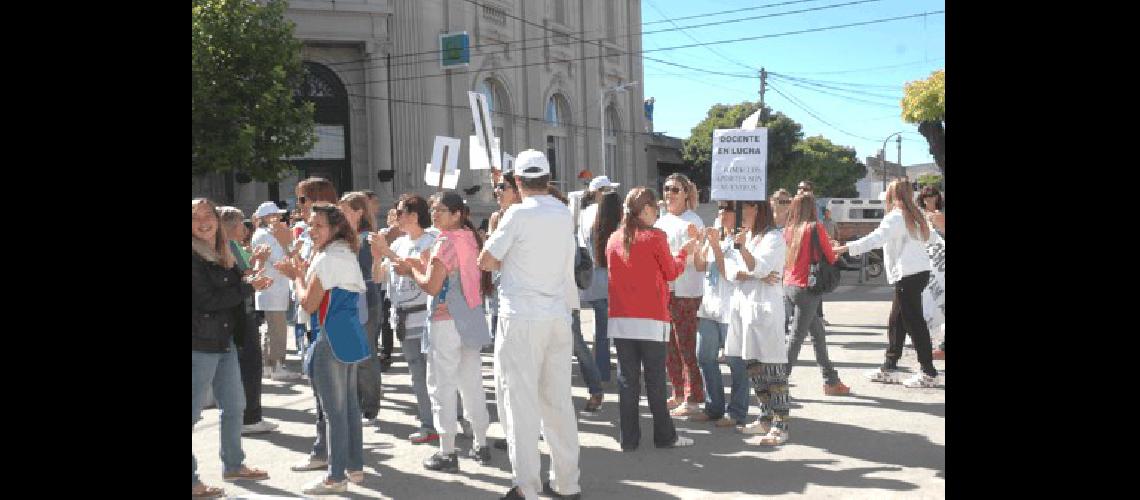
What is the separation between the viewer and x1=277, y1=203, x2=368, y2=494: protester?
554 centimetres

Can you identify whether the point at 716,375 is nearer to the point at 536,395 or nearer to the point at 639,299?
the point at 639,299

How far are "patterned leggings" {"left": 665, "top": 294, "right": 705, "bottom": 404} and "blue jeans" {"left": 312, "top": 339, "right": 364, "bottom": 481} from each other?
8.93 feet

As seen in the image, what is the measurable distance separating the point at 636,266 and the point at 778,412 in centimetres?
143

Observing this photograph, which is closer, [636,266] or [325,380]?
[325,380]

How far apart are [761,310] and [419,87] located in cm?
2814

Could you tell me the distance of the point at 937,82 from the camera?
82.4 feet

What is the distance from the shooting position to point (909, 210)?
334 inches

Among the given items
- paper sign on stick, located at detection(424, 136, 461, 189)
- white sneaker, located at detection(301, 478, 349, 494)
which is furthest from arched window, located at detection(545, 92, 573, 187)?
white sneaker, located at detection(301, 478, 349, 494)

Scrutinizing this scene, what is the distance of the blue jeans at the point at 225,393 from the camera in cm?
565

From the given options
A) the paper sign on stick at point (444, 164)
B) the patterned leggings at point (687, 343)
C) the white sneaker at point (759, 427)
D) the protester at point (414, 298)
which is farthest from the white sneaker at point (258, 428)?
the white sneaker at point (759, 427)
